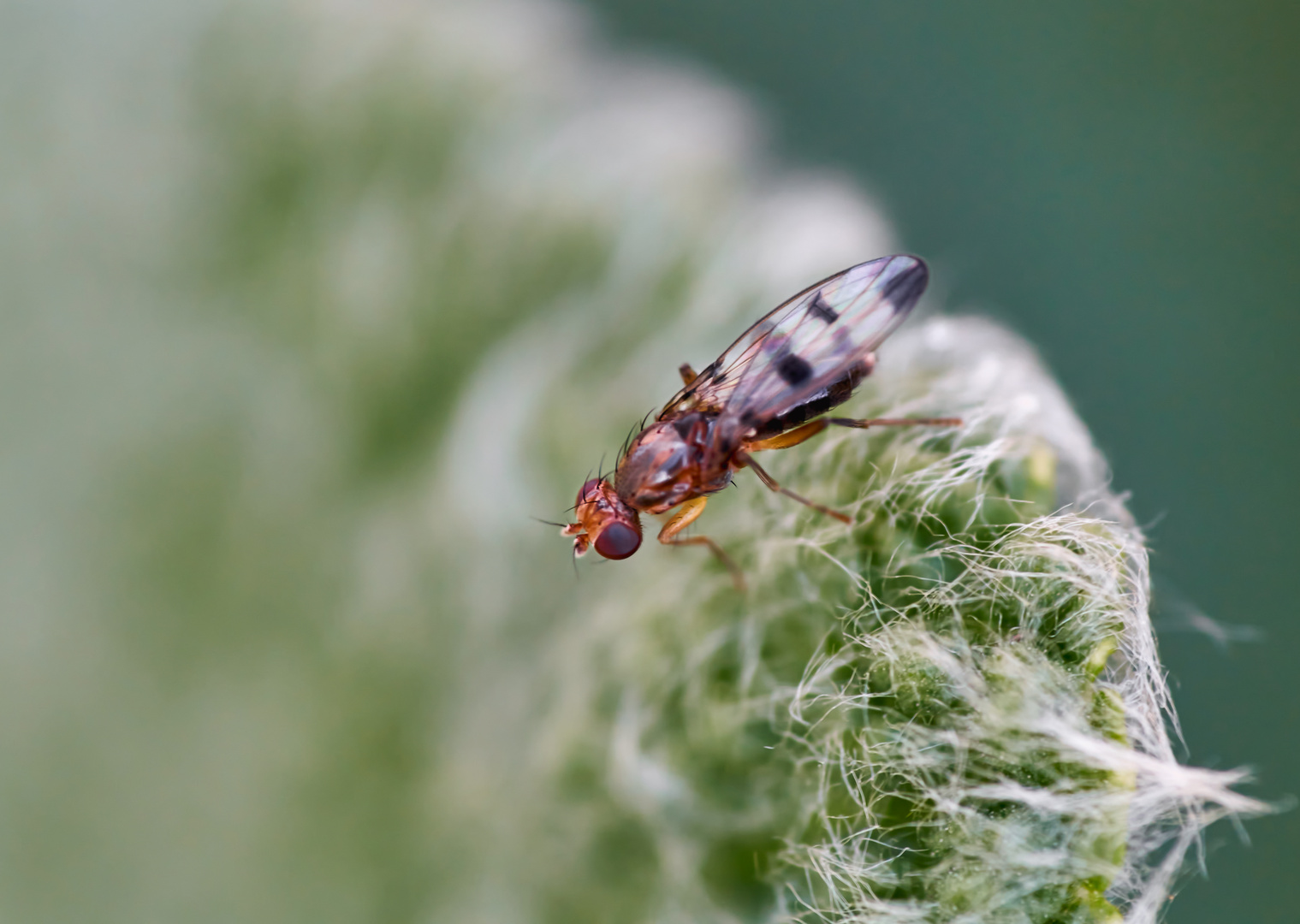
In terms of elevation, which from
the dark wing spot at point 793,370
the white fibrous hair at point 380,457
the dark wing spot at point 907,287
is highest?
the dark wing spot at point 907,287

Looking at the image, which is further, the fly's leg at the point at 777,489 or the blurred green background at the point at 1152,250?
the blurred green background at the point at 1152,250

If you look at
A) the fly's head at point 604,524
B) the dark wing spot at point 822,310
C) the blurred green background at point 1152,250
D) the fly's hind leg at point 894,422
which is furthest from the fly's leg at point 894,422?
the blurred green background at point 1152,250

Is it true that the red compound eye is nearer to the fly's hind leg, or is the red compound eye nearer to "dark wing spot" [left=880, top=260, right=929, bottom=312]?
the fly's hind leg

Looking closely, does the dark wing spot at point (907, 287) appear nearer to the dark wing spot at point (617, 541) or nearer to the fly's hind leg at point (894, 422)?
the fly's hind leg at point (894, 422)

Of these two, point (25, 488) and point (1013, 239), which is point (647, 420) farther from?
point (1013, 239)

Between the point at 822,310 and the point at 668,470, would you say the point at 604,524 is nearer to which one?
the point at 668,470

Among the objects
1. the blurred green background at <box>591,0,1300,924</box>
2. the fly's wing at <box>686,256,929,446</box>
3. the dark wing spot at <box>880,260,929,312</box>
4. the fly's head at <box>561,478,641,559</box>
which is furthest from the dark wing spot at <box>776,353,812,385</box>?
the blurred green background at <box>591,0,1300,924</box>

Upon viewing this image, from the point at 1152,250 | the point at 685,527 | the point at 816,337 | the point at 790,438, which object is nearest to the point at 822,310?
the point at 816,337
